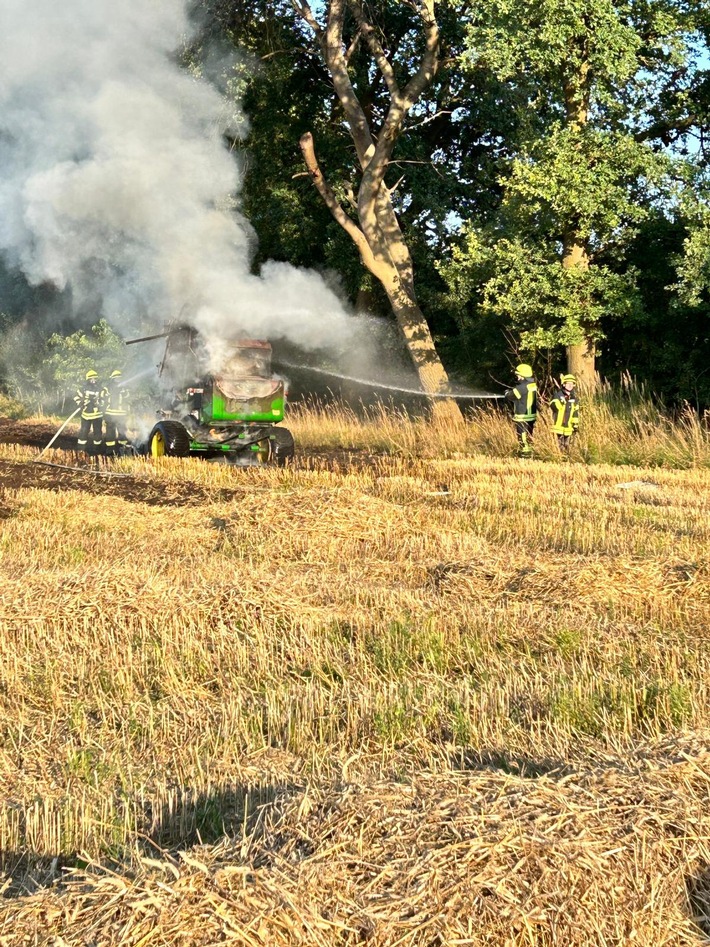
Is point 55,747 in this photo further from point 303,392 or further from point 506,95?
point 303,392

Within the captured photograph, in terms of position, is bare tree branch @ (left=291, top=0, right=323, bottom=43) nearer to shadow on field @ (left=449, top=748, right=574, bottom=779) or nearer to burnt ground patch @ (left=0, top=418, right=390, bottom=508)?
burnt ground patch @ (left=0, top=418, right=390, bottom=508)

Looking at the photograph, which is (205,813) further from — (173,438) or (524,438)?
(524,438)

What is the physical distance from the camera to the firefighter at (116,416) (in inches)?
765

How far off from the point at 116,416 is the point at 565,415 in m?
7.59

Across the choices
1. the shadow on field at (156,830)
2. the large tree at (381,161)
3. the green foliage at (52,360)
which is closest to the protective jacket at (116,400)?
the large tree at (381,161)

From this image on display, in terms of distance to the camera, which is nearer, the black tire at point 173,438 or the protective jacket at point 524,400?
the black tire at point 173,438

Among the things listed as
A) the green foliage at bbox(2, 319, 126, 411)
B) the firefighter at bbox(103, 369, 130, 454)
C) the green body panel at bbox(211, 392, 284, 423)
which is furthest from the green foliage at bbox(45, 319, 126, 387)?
the green body panel at bbox(211, 392, 284, 423)

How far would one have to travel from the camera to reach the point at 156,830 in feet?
13.9

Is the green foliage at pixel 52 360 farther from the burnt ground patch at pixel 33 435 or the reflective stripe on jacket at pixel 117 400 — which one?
the reflective stripe on jacket at pixel 117 400

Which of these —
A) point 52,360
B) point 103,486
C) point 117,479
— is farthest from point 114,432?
point 52,360

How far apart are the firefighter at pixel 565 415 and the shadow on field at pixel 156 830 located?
14.3m

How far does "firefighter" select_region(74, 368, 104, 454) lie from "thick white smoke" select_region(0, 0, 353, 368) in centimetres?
157

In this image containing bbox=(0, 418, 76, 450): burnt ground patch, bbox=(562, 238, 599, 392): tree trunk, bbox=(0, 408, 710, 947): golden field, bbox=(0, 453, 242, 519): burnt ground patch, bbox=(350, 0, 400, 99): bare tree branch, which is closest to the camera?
bbox=(0, 408, 710, 947): golden field

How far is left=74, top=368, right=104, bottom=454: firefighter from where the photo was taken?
1950 cm
